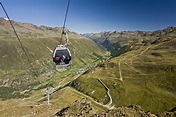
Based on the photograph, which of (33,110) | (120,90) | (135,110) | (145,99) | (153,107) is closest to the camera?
(135,110)

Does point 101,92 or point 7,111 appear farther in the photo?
point 101,92

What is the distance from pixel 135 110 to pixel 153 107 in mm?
100734

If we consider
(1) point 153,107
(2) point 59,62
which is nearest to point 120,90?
(1) point 153,107

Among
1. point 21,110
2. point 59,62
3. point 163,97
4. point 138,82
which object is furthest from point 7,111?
point 138,82

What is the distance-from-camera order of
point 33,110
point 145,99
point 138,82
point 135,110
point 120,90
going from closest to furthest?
point 135,110
point 33,110
point 145,99
point 120,90
point 138,82

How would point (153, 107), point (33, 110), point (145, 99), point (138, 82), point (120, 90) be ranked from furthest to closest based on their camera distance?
point (138, 82) < point (120, 90) < point (145, 99) < point (153, 107) < point (33, 110)

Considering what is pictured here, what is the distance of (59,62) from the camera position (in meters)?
46.6

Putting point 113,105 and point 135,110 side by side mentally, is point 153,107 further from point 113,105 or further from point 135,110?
point 135,110

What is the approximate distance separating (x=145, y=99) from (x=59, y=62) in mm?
129212

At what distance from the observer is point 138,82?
635ft

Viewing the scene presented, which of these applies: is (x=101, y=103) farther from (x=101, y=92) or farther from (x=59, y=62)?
(x=59, y=62)

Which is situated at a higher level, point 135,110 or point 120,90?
point 135,110

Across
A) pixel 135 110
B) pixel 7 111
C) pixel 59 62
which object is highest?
pixel 59 62

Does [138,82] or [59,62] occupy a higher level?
[59,62]
